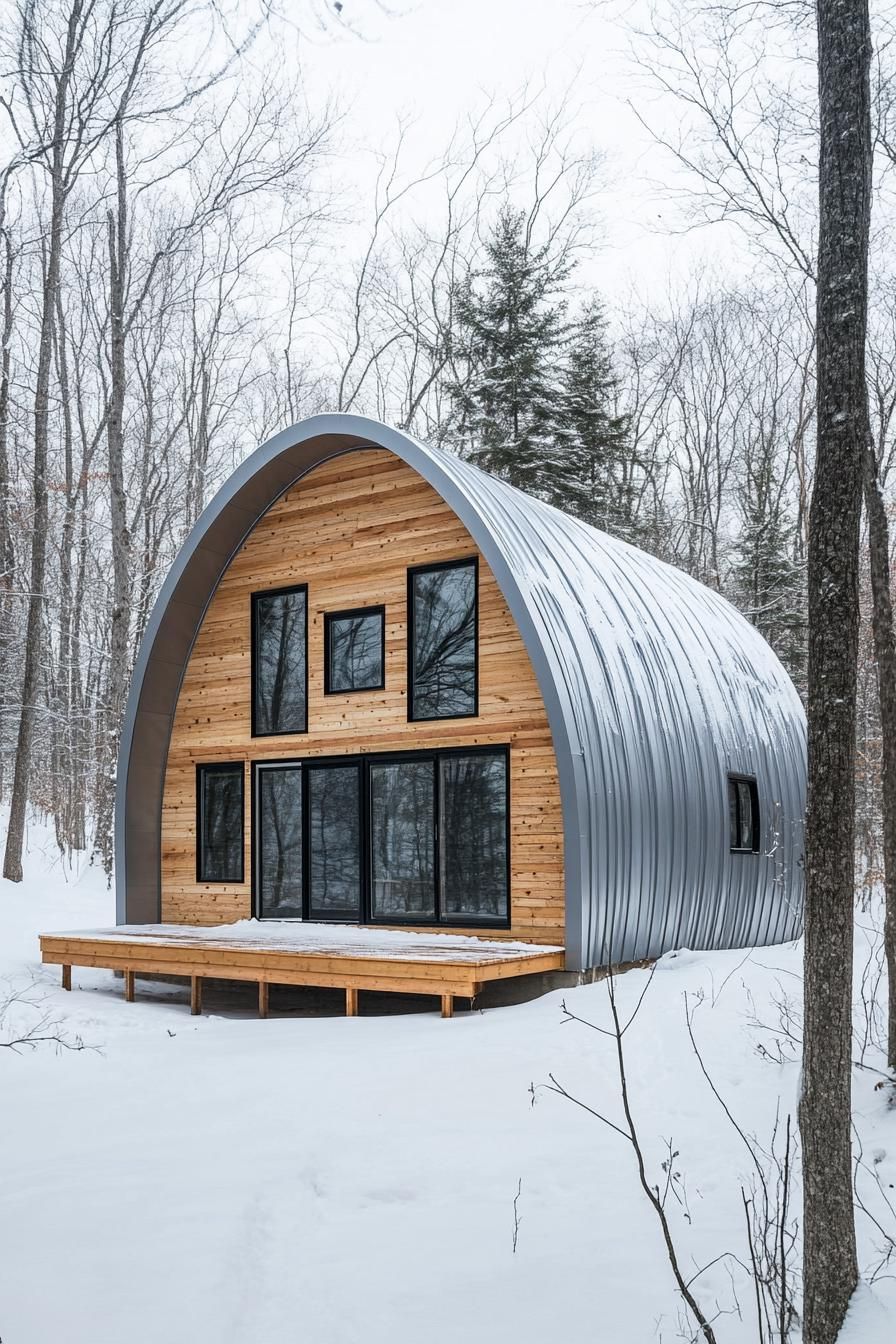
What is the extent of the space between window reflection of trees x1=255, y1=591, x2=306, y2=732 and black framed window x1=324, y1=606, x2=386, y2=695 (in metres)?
0.35

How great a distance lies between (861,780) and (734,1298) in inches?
784

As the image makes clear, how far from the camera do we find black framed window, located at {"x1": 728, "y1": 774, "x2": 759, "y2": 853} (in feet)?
35.9

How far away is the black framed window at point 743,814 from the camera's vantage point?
35.9ft

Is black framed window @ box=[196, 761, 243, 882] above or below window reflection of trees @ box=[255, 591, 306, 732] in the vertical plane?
below

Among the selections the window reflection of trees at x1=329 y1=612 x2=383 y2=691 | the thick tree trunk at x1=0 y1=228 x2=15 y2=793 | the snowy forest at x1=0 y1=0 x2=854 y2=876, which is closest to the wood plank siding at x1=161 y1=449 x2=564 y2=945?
the window reflection of trees at x1=329 y1=612 x2=383 y2=691

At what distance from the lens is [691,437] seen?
90.7ft

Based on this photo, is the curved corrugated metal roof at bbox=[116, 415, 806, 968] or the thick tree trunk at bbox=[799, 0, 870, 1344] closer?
the thick tree trunk at bbox=[799, 0, 870, 1344]

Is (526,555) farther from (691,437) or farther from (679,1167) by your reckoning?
(691,437)

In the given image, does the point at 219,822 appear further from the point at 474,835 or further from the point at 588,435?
the point at 588,435

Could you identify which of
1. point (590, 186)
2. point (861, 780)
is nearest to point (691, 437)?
point (590, 186)

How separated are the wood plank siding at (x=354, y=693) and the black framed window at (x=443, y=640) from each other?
0.09 metres

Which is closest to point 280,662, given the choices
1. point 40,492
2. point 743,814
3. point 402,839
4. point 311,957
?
point 402,839

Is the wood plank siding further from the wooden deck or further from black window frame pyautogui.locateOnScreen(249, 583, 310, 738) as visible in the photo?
the wooden deck

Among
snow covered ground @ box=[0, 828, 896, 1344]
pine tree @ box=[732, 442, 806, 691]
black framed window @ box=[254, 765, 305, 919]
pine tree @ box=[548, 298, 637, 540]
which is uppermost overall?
pine tree @ box=[548, 298, 637, 540]
